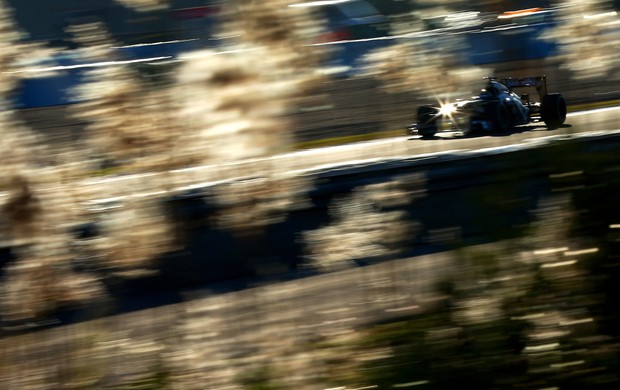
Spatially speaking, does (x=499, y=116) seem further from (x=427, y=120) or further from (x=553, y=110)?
(x=427, y=120)

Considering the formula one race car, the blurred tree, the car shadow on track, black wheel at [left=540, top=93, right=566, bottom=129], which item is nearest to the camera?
the blurred tree

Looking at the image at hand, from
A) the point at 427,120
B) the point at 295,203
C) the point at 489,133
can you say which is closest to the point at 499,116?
the point at 489,133

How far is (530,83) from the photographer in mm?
4219

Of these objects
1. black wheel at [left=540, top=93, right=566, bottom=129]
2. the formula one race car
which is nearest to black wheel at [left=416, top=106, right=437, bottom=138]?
the formula one race car

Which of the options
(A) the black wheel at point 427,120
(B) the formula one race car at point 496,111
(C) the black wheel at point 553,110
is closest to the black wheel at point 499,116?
(B) the formula one race car at point 496,111

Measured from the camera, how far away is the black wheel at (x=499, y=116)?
3938 millimetres

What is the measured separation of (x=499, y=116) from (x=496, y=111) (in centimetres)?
3

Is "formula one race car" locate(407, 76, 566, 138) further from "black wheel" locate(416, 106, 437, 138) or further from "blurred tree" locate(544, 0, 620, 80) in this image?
"blurred tree" locate(544, 0, 620, 80)

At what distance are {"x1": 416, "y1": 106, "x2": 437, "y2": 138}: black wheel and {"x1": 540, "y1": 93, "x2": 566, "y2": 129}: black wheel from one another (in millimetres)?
472

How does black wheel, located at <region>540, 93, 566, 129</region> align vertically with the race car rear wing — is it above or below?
below

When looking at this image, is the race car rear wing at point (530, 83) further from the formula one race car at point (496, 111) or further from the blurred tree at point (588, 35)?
the blurred tree at point (588, 35)

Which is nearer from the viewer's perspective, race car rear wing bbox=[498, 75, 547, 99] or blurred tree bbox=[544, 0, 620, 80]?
blurred tree bbox=[544, 0, 620, 80]

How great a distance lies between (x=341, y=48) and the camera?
10.6ft

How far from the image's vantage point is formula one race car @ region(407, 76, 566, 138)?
3.69 meters
